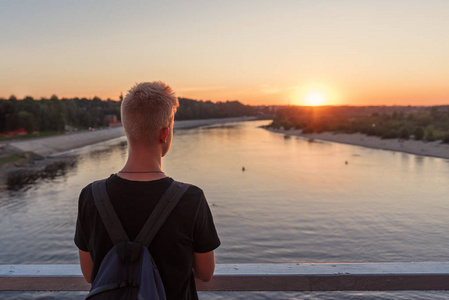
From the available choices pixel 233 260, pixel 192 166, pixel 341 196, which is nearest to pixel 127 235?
pixel 233 260

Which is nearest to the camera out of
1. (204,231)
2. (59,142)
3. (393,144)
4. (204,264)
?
(204,231)

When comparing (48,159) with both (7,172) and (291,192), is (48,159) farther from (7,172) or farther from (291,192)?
(291,192)

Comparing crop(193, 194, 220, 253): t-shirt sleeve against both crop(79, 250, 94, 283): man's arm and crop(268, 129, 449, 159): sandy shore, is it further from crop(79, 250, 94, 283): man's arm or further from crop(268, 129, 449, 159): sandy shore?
crop(268, 129, 449, 159): sandy shore

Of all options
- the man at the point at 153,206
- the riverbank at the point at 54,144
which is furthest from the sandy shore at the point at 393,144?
the man at the point at 153,206

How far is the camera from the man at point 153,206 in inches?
63.4

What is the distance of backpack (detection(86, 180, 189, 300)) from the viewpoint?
150 centimetres

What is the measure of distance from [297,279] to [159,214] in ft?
3.96

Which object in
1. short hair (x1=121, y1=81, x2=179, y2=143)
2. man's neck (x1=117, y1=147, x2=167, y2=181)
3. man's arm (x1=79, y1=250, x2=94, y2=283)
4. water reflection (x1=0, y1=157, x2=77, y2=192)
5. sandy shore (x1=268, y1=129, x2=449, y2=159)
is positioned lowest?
water reflection (x1=0, y1=157, x2=77, y2=192)

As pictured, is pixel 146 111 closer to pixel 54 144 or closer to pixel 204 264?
pixel 204 264

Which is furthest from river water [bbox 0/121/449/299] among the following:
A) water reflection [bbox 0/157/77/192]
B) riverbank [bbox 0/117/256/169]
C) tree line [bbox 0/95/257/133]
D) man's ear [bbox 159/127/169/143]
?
tree line [bbox 0/95/257/133]

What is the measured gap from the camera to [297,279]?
232cm

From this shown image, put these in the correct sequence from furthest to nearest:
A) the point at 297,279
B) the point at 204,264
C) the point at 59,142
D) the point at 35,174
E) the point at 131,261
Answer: the point at 59,142
the point at 35,174
the point at 297,279
the point at 204,264
the point at 131,261

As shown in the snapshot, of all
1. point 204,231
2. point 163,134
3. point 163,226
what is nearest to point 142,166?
point 163,134

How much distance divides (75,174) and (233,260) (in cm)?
2648
